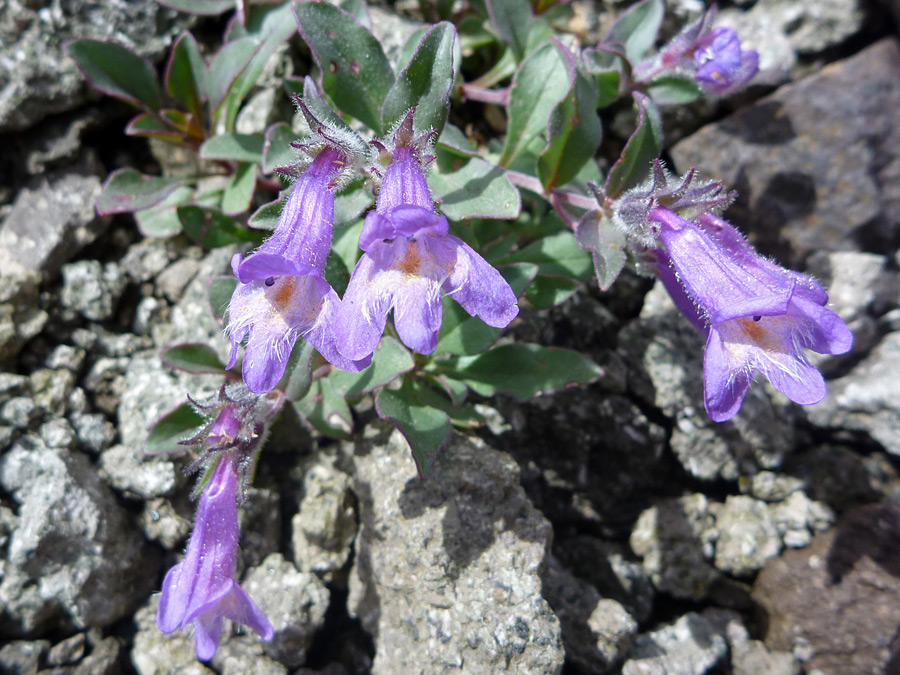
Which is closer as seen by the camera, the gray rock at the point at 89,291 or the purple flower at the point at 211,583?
the purple flower at the point at 211,583

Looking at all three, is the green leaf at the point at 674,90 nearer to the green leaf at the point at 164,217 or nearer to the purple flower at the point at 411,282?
the purple flower at the point at 411,282

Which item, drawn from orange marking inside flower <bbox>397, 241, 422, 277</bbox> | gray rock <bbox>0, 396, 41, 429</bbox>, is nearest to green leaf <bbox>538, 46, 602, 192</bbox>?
orange marking inside flower <bbox>397, 241, 422, 277</bbox>

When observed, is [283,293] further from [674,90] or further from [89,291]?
[674,90]

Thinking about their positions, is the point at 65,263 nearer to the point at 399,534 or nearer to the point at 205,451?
the point at 205,451

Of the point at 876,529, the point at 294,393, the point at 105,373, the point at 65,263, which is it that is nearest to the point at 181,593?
the point at 294,393

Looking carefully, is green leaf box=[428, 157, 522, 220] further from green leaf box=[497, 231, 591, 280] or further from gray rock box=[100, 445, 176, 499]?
gray rock box=[100, 445, 176, 499]

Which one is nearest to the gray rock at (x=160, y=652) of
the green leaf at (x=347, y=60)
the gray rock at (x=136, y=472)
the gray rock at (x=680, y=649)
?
the gray rock at (x=136, y=472)
